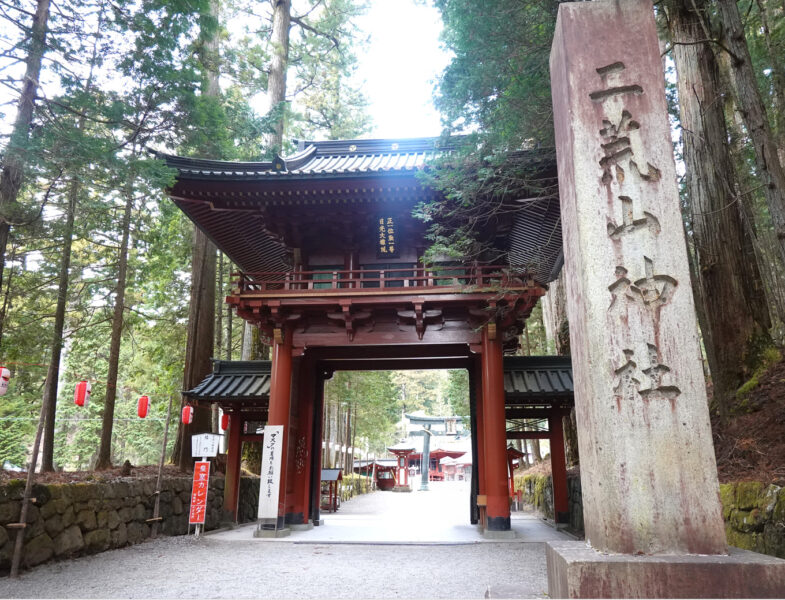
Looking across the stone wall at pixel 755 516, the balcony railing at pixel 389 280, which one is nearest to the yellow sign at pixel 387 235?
the balcony railing at pixel 389 280

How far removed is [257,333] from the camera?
43.1 feet

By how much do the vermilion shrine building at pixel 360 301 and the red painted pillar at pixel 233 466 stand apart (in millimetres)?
30

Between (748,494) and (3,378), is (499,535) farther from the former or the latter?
(3,378)

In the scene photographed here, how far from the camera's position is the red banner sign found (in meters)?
8.21

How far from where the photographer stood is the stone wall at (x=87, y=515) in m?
5.37

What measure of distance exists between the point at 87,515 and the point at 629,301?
7.06m

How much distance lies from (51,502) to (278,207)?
5582 mm

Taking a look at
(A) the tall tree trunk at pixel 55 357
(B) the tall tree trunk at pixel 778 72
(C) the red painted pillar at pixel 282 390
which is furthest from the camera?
(C) the red painted pillar at pixel 282 390

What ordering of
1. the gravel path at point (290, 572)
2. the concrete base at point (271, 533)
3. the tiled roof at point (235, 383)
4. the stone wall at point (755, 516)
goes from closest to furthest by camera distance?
1. the stone wall at point (755, 516)
2. the gravel path at point (290, 572)
3. the concrete base at point (271, 533)
4. the tiled roof at point (235, 383)

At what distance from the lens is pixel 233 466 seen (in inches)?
418

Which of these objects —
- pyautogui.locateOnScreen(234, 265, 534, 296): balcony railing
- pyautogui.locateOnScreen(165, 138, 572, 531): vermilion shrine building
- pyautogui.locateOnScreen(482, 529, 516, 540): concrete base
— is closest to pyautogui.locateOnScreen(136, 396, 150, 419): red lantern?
pyautogui.locateOnScreen(165, 138, 572, 531): vermilion shrine building

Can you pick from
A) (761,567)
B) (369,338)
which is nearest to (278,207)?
(369,338)

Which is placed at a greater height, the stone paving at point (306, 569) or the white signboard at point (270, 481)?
the white signboard at point (270, 481)

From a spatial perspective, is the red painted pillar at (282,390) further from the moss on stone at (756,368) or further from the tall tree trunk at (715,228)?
the moss on stone at (756,368)
